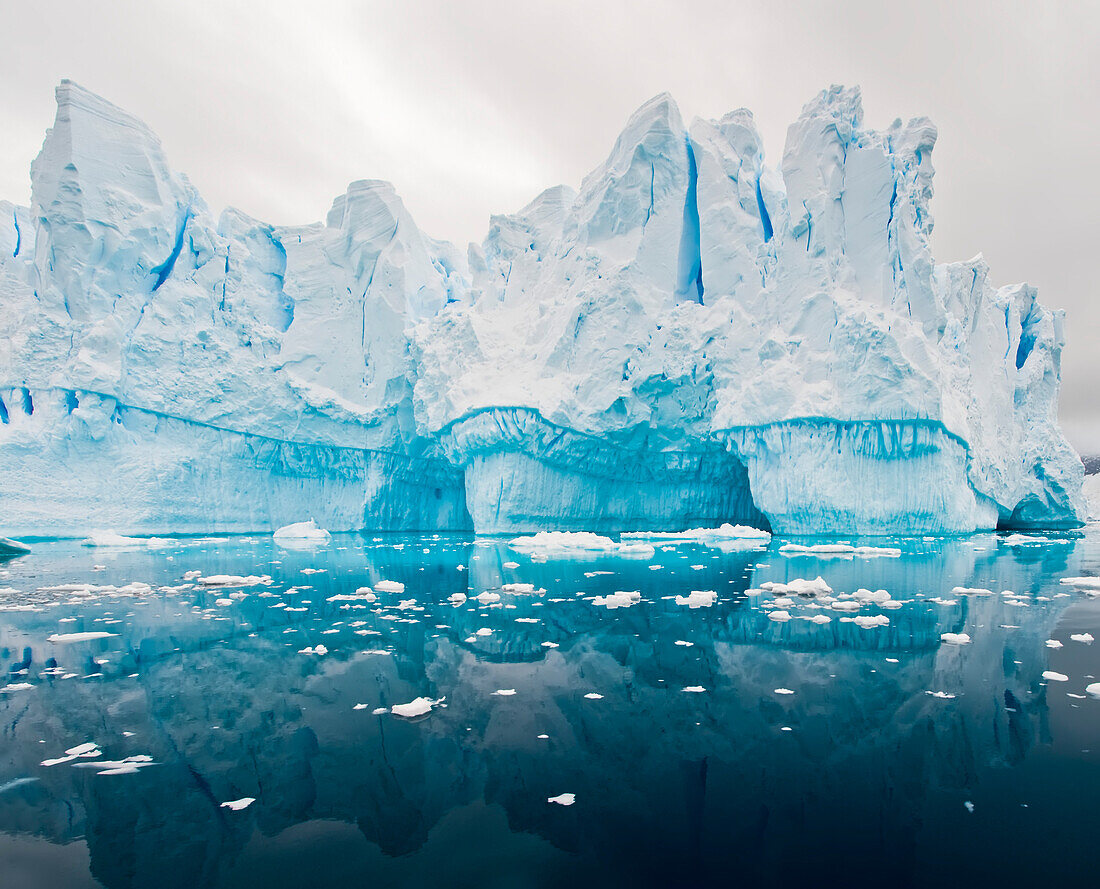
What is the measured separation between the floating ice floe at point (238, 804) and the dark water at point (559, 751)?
32 mm

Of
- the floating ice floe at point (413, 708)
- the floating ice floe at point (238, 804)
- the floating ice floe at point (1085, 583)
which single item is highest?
the floating ice floe at point (1085, 583)

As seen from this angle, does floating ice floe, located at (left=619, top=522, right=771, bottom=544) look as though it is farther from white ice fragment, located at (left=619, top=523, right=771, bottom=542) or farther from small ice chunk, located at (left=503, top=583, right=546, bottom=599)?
small ice chunk, located at (left=503, top=583, right=546, bottom=599)

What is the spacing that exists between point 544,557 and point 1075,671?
8.88 metres

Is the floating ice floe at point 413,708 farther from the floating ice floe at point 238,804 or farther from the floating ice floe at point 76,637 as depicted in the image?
the floating ice floe at point 76,637

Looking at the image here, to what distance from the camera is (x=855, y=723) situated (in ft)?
9.82

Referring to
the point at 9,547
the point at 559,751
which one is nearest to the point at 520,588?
the point at 559,751

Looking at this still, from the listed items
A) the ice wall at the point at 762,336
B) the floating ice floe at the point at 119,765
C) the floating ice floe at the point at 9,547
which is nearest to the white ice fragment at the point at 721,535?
the ice wall at the point at 762,336

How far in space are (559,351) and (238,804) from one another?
50.0ft

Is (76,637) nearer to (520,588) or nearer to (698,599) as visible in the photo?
(520,588)

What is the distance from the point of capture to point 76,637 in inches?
191

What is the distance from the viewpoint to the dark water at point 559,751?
1.96 metres

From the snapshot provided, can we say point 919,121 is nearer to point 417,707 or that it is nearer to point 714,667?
point 714,667

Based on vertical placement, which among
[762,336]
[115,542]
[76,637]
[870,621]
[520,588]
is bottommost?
[115,542]

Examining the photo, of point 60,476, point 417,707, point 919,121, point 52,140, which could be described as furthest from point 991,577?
point 52,140
